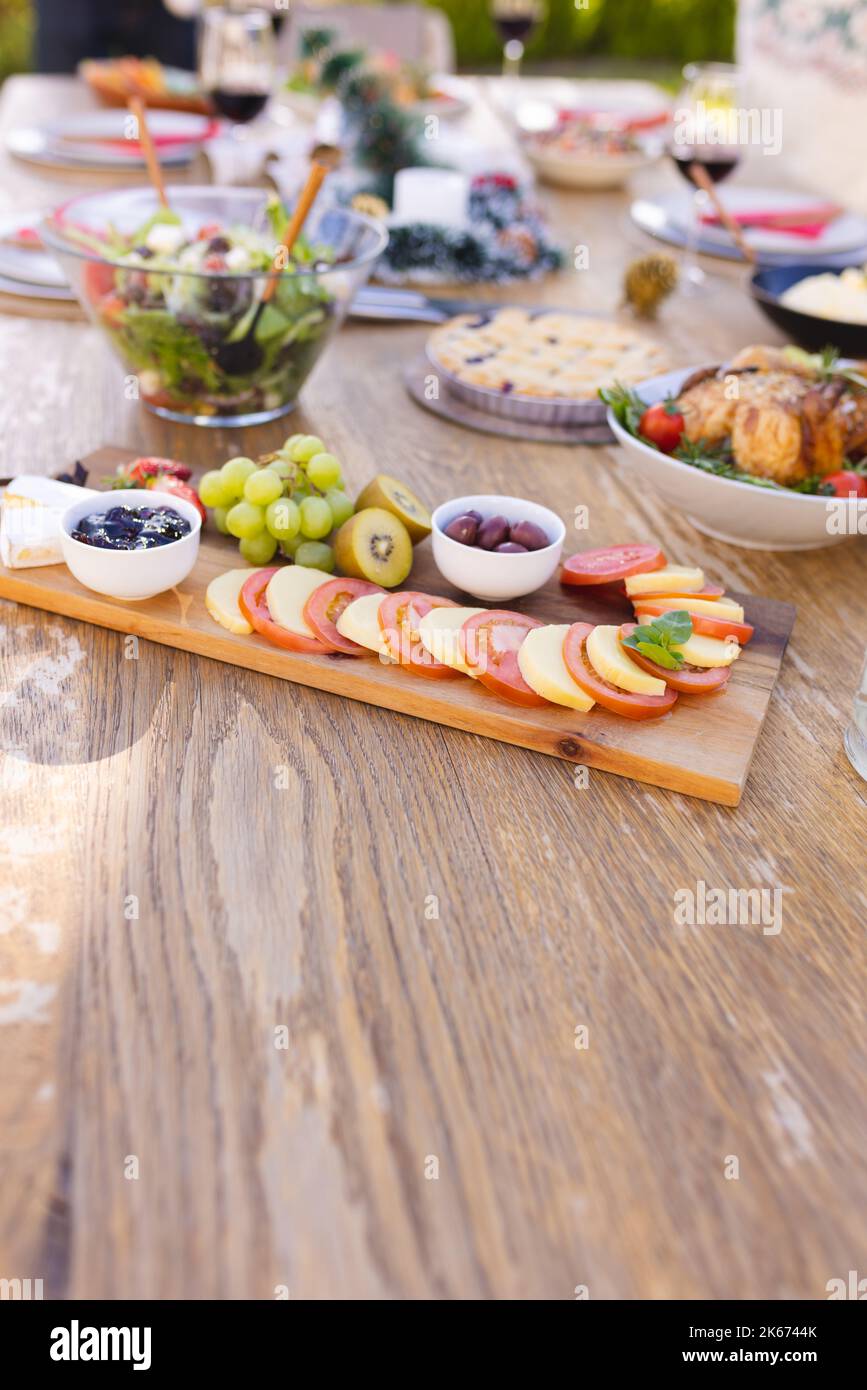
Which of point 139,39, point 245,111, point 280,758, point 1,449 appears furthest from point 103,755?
point 139,39

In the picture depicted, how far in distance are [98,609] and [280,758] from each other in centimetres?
28

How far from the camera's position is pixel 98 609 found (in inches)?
44.9

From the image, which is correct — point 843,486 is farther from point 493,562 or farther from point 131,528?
point 131,528

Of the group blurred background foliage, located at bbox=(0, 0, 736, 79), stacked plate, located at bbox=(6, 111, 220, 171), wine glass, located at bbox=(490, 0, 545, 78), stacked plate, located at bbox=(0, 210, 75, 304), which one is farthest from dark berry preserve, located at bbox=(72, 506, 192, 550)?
blurred background foliage, located at bbox=(0, 0, 736, 79)

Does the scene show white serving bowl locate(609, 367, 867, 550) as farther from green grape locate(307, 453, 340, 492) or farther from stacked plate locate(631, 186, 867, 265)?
stacked plate locate(631, 186, 867, 265)

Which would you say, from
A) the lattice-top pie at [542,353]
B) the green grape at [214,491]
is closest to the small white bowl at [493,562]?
the green grape at [214,491]

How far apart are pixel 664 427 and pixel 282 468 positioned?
48cm

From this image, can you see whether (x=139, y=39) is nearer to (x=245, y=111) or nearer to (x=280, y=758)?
(x=245, y=111)

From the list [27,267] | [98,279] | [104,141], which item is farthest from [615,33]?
[98,279]

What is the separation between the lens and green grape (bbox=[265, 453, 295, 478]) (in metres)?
1.21

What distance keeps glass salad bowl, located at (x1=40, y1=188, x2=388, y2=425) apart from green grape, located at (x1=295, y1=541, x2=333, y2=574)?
1.36ft

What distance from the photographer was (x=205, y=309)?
142cm

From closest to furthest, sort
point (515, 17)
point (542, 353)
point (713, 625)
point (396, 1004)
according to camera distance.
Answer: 1. point (396, 1004)
2. point (713, 625)
3. point (542, 353)
4. point (515, 17)

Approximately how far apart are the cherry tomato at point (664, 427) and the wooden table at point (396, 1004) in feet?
1.10
